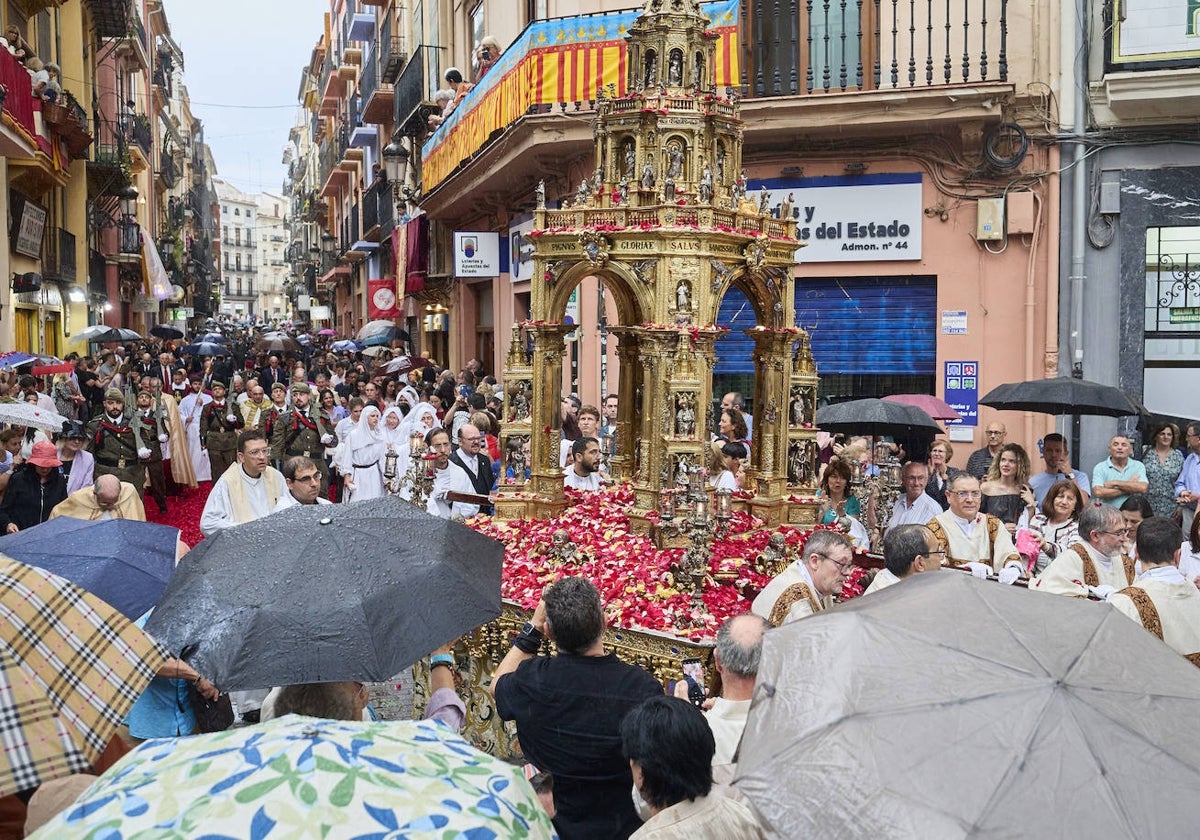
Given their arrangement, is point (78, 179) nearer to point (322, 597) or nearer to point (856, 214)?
point (856, 214)

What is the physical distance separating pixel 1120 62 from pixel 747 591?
922 centimetres

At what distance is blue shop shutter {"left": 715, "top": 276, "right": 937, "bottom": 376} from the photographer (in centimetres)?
1422

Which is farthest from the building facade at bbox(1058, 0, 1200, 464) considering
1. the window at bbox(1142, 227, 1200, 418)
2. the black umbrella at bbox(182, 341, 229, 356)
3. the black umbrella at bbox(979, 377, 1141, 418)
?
the black umbrella at bbox(182, 341, 229, 356)

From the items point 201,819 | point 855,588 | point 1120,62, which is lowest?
point 855,588

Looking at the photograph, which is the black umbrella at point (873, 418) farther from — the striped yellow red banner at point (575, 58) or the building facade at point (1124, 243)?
the striped yellow red banner at point (575, 58)

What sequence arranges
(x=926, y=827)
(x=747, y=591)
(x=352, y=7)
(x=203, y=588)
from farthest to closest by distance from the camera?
(x=352, y=7) → (x=747, y=591) → (x=203, y=588) → (x=926, y=827)

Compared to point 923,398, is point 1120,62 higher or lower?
higher

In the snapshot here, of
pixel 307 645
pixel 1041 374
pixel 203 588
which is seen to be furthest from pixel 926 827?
pixel 1041 374

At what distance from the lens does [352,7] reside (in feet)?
154

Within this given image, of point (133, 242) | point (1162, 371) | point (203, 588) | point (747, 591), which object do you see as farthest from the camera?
point (133, 242)

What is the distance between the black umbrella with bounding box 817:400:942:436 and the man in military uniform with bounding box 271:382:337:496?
694 cm

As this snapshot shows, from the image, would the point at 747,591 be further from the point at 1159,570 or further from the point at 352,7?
the point at 352,7

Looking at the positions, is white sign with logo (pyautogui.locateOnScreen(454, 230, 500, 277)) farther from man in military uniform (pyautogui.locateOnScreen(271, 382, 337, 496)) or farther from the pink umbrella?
the pink umbrella

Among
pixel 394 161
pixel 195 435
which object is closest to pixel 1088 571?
pixel 195 435
